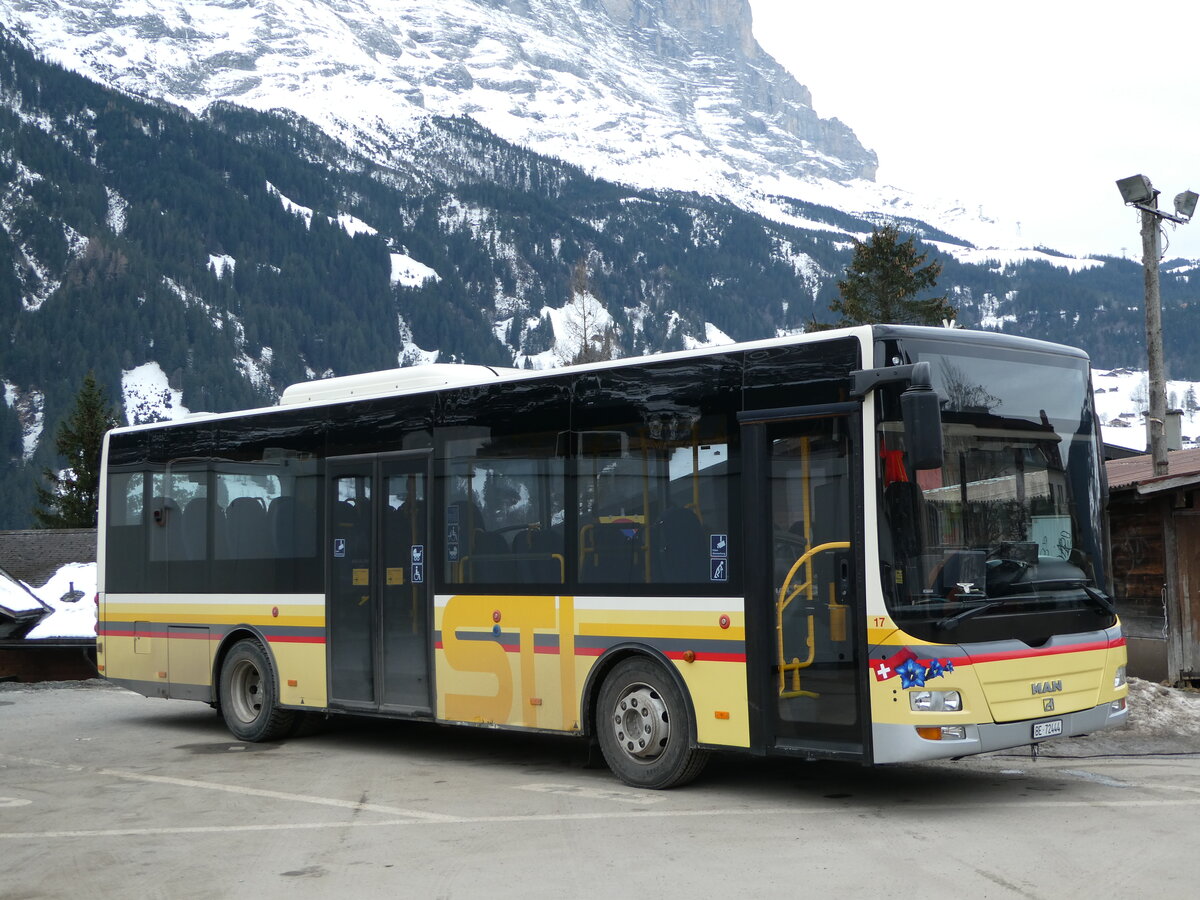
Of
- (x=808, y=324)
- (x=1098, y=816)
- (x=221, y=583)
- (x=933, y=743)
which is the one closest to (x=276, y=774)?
(x=221, y=583)

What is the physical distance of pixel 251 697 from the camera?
14.1 meters

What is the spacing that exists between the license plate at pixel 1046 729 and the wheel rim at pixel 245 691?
7554 mm

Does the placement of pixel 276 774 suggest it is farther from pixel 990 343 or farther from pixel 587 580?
pixel 990 343

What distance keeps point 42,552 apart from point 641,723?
20904 mm

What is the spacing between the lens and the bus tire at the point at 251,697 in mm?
13745

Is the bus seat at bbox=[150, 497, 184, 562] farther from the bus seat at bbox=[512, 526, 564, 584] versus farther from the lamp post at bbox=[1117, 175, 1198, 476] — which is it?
the lamp post at bbox=[1117, 175, 1198, 476]

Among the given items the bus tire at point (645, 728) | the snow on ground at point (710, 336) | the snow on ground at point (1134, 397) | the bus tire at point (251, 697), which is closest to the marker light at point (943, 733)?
the bus tire at point (645, 728)

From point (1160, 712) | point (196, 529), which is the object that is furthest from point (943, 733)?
point (196, 529)

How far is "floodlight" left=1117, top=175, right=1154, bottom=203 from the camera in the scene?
19109 mm

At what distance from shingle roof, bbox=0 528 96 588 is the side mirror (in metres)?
21.8

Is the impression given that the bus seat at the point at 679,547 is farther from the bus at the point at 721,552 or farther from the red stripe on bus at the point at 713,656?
the red stripe on bus at the point at 713,656

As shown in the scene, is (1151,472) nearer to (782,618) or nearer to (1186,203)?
(1186,203)

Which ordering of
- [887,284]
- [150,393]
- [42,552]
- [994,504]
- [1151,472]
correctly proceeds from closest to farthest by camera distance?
1. [994,504]
2. [1151,472]
3. [42,552]
4. [887,284]
5. [150,393]

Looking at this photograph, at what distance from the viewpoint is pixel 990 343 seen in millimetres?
9633
